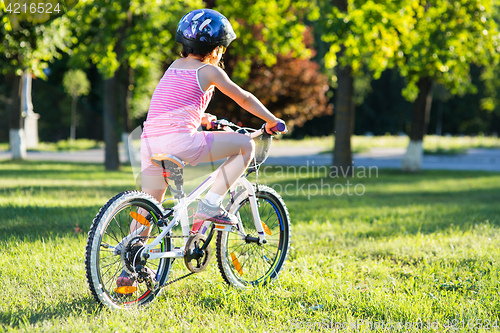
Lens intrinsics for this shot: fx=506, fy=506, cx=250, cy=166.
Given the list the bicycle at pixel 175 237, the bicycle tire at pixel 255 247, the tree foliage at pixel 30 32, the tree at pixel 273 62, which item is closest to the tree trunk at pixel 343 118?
the tree at pixel 273 62

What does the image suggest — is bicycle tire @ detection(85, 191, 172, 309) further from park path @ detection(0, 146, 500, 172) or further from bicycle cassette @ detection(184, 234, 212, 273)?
park path @ detection(0, 146, 500, 172)

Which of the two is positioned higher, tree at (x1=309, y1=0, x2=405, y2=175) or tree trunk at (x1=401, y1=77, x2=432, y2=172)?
tree at (x1=309, y1=0, x2=405, y2=175)

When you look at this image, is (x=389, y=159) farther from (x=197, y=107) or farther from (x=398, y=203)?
(x=197, y=107)

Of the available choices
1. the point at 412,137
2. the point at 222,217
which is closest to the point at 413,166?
the point at 412,137

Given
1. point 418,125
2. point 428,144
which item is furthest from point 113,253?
point 428,144

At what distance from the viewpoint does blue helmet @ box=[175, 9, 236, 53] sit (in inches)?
129

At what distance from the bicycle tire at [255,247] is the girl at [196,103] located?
403mm

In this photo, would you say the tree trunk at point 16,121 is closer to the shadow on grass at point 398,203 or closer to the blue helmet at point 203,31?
the shadow on grass at point 398,203

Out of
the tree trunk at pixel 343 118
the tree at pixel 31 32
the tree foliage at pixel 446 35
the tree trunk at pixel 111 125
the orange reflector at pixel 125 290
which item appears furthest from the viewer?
the tree trunk at pixel 111 125

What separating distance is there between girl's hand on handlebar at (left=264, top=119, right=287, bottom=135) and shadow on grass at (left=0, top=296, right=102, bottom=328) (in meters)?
1.62

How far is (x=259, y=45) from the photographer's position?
12.9m

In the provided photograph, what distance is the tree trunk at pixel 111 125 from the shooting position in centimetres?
1399

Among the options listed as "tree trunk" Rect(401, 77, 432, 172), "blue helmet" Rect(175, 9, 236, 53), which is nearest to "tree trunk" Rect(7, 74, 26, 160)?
"tree trunk" Rect(401, 77, 432, 172)

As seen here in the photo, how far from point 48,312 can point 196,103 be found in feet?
5.38
